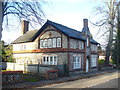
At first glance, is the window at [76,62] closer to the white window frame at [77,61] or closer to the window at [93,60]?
the white window frame at [77,61]

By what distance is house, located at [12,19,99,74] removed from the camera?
24.8 meters

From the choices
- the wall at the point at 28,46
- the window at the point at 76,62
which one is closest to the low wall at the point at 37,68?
the window at the point at 76,62

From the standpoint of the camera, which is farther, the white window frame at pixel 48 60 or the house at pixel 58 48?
the white window frame at pixel 48 60

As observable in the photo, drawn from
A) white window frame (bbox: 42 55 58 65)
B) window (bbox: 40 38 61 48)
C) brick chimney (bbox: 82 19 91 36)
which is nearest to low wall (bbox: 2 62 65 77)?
white window frame (bbox: 42 55 58 65)

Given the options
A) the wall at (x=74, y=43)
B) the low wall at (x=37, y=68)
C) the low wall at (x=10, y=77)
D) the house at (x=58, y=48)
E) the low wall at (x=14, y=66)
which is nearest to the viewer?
the low wall at (x=10, y=77)

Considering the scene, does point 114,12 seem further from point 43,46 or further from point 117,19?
point 43,46

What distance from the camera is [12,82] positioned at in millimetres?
15812

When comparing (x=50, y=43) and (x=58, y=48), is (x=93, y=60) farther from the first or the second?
(x=50, y=43)

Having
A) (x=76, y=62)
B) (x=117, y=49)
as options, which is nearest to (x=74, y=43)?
(x=76, y=62)

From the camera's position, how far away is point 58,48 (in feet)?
83.0

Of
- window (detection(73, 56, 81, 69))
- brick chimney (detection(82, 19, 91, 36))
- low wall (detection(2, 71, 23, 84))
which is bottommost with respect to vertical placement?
low wall (detection(2, 71, 23, 84))

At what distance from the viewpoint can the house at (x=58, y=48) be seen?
2476 centimetres

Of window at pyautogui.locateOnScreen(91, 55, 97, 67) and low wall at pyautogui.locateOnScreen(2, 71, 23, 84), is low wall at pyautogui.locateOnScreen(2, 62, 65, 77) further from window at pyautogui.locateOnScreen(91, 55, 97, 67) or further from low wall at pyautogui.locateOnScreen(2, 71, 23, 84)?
window at pyautogui.locateOnScreen(91, 55, 97, 67)

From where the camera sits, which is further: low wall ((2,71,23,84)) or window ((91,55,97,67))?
window ((91,55,97,67))
